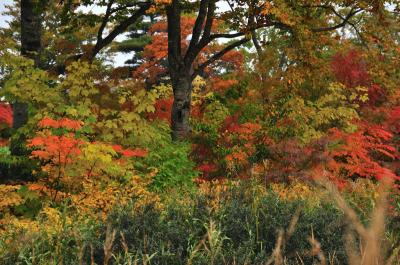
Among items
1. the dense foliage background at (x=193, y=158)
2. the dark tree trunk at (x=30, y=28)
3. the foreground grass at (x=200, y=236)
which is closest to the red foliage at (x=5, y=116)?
the dense foliage background at (x=193, y=158)

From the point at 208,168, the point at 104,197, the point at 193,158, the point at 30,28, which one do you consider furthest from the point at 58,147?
the point at 193,158

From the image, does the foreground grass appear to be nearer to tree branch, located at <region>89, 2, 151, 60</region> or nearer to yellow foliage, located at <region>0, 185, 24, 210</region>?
yellow foliage, located at <region>0, 185, 24, 210</region>

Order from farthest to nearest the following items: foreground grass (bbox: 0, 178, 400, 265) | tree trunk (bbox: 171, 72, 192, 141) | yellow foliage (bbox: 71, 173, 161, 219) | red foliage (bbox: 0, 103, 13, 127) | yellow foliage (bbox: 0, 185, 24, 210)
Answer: red foliage (bbox: 0, 103, 13, 127)
tree trunk (bbox: 171, 72, 192, 141)
yellow foliage (bbox: 0, 185, 24, 210)
yellow foliage (bbox: 71, 173, 161, 219)
foreground grass (bbox: 0, 178, 400, 265)

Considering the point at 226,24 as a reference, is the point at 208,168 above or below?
below

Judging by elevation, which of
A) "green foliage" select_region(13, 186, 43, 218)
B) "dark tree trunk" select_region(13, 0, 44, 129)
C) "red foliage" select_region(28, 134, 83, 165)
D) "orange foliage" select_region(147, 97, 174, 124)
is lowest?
"green foliage" select_region(13, 186, 43, 218)

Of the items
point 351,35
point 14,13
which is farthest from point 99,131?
point 351,35

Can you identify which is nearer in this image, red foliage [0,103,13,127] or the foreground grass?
the foreground grass

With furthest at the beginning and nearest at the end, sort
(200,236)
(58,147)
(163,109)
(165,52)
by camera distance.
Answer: (165,52)
(163,109)
(58,147)
(200,236)

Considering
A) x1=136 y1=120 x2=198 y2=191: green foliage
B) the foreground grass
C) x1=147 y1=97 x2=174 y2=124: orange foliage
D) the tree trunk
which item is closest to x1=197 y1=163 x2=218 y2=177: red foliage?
x1=136 y1=120 x2=198 y2=191: green foliage

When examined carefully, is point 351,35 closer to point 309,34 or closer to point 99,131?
point 309,34

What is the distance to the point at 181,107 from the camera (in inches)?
555

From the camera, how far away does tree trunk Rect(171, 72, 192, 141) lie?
46.0 ft

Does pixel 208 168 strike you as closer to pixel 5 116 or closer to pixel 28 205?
pixel 28 205

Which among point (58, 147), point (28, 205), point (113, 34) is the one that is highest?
point (113, 34)
